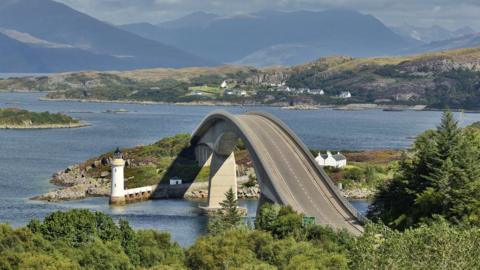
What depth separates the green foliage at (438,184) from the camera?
4369 cm

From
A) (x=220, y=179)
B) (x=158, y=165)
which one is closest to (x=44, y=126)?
(x=158, y=165)

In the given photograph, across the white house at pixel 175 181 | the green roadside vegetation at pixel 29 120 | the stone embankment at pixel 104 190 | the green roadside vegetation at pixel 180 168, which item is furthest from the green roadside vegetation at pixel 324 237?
the green roadside vegetation at pixel 29 120

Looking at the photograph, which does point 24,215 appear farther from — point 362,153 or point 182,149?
point 362,153

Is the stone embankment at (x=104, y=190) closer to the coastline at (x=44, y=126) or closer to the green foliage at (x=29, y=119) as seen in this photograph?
the coastline at (x=44, y=126)

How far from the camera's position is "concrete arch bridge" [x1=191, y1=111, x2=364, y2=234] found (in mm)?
53938

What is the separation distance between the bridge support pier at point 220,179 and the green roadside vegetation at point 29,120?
10924 cm

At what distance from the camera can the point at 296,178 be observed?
60.8 metres

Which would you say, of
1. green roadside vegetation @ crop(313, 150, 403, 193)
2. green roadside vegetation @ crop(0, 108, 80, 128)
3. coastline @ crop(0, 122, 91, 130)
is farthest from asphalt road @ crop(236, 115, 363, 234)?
green roadside vegetation @ crop(0, 108, 80, 128)

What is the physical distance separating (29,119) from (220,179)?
370ft

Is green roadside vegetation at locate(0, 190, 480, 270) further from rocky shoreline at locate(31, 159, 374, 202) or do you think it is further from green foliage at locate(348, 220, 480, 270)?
rocky shoreline at locate(31, 159, 374, 202)

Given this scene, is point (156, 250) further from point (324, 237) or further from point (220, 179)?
point (220, 179)

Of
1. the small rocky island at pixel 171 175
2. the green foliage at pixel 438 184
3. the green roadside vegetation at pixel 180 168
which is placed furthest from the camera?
the green roadside vegetation at pixel 180 168

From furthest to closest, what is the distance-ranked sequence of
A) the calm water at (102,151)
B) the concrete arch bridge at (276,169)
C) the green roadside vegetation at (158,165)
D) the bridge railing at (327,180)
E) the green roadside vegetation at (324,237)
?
1. the green roadside vegetation at (158,165)
2. the calm water at (102,151)
3. the concrete arch bridge at (276,169)
4. the bridge railing at (327,180)
5. the green roadside vegetation at (324,237)

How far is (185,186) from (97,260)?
Result: 4873cm
